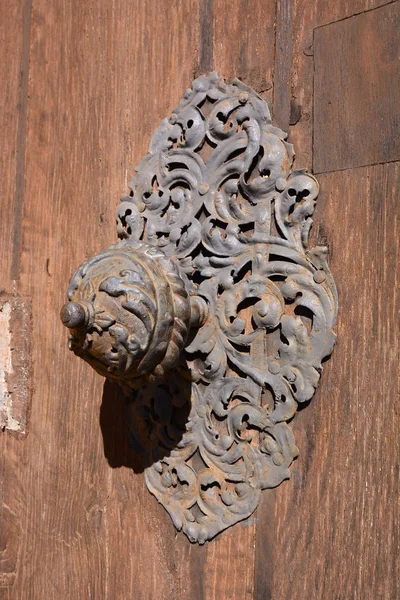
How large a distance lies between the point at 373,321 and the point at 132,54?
1.54ft

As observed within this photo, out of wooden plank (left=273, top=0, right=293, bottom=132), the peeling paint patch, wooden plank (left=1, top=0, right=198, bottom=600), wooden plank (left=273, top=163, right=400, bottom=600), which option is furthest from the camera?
the peeling paint patch

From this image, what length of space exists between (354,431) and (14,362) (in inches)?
21.0

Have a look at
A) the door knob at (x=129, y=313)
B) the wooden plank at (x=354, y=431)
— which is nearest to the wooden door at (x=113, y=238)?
the wooden plank at (x=354, y=431)

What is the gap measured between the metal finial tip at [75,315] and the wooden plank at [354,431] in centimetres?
23

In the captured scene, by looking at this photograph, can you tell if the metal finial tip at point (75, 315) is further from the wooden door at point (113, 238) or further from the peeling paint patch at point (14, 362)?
the peeling paint patch at point (14, 362)

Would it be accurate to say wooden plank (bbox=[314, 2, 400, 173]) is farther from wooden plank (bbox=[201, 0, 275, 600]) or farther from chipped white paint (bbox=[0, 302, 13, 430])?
chipped white paint (bbox=[0, 302, 13, 430])

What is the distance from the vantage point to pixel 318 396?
28.9 inches

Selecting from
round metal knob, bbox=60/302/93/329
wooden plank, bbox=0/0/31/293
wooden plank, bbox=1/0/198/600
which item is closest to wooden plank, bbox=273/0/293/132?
wooden plank, bbox=1/0/198/600

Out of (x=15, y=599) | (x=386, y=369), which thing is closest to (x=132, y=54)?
(x=386, y=369)

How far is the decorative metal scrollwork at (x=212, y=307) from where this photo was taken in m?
0.72

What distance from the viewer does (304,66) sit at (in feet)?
2.53

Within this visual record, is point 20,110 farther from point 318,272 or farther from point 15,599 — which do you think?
point 15,599

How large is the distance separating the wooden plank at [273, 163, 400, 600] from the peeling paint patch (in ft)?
1.45

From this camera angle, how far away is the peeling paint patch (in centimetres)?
104
